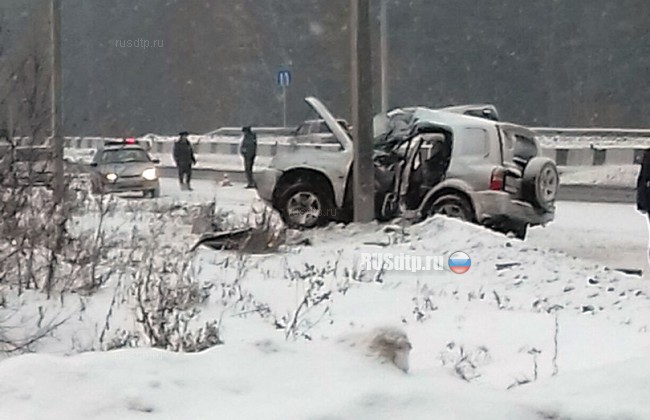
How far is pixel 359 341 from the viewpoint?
13.0 feet

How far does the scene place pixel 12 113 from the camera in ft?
25.8

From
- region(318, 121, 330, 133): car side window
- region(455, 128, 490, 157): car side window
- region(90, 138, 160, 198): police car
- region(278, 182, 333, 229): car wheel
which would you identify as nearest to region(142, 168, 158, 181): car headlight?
region(90, 138, 160, 198): police car

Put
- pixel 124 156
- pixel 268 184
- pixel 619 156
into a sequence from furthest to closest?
pixel 619 156
pixel 124 156
pixel 268 184

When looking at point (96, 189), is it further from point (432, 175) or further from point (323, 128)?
point (323, 128)

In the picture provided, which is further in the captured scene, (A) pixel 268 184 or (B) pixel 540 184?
(A) pixel 268 184

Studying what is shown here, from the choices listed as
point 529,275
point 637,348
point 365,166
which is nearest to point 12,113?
point 637,348

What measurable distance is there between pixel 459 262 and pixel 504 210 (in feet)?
6.81

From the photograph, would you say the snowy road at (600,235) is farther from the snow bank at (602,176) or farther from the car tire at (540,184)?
the snow bank at (602,176)

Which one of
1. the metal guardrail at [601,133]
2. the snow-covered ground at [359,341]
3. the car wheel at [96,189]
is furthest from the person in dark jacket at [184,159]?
the car wheel at [96,189]

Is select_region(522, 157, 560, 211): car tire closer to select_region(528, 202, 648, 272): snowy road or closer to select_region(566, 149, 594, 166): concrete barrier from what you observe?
select_region(528, 202, 648, 272): snowy road

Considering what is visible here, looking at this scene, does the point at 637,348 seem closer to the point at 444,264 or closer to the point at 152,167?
the point at 444,264

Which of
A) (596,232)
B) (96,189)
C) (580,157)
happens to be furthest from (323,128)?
(580,157)

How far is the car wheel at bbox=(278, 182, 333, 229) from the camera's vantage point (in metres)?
14.6

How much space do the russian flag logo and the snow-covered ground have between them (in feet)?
0.47
